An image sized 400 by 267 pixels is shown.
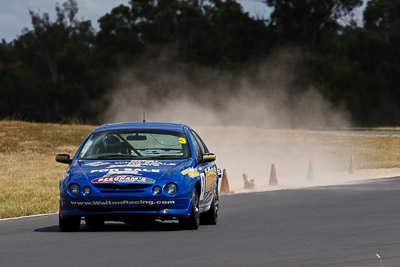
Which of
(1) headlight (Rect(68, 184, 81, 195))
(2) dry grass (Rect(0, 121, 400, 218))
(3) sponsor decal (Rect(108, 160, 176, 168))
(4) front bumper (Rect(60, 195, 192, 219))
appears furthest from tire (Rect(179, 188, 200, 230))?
(2) dry grass (Rect(0, 121, 400, 218))

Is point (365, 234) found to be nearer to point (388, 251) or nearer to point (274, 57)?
point (388, 251)

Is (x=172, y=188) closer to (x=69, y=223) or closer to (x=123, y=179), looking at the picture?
(x=123, y=179)

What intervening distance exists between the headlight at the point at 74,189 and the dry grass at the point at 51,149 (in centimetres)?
696

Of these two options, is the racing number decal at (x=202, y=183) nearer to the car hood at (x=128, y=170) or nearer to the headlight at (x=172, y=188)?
the car hood at (x=128, y=170)

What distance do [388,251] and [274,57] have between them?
73.8 metres

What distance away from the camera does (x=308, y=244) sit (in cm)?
1103

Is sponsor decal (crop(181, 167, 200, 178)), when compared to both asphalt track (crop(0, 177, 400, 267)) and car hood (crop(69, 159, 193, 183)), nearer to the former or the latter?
car hood (crop(69, 159, 193, 183))

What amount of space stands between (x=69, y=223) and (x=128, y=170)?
3.84 ft

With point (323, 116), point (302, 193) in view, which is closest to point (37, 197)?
point (302, 193)

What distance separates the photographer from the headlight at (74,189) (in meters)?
12.0

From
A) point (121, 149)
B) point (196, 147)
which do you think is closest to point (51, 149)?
point (196, 147)

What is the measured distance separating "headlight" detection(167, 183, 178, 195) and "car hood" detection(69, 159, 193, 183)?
10 centimetres

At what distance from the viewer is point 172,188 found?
12039mm

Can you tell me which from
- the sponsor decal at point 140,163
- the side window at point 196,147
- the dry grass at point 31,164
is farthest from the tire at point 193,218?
the dry grass at point 31,164
